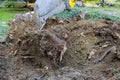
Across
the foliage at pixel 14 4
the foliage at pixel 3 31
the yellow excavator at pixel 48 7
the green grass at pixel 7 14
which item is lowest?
the foliage at pixel 14 4

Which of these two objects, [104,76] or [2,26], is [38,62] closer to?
[104,76]

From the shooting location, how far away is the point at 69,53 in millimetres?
5250

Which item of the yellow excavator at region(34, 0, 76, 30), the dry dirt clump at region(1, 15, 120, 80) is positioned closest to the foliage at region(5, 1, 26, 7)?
the dry dirt clump at region(1, 15, 120, 80)

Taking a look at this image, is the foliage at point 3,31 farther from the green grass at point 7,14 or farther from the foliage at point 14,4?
the foliage at point 14,4

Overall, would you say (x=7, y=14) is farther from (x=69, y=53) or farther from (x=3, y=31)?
(x=69, y=53)

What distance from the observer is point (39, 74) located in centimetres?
502

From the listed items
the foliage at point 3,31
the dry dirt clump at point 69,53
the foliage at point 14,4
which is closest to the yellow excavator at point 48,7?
the dry dirt clump at point 69,53

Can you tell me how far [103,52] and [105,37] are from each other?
341 millimetres

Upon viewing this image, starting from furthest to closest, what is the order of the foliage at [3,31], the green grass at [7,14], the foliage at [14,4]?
the foliage at [14,4]
the green grass at [7,14]
the foliage at [3,31]

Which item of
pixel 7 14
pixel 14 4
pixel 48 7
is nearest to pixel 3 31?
Result: pixel 48 7

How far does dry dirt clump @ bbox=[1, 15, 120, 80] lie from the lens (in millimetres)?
4934

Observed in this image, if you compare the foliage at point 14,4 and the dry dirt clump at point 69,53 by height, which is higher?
the dry dirt clump at point 69,53

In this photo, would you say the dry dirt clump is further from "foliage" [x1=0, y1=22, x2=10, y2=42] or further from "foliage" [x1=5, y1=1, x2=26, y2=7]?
"foliage" [x1=5, y1=1, x2=26, y2=7]

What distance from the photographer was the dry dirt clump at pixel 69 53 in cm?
493
